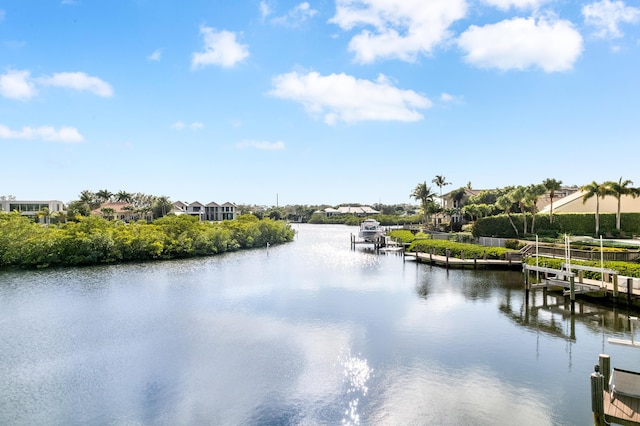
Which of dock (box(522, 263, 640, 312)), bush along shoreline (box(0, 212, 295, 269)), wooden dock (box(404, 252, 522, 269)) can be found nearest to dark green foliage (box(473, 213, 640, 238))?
wooden dock (box(404, 252, 522, 269))

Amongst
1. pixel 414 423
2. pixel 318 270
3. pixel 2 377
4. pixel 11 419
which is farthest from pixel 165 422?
pixel 318 270

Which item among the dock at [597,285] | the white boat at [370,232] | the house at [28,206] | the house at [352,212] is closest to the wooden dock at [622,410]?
the dock at [597,285]

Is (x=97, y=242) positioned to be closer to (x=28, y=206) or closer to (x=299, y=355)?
(x=299, y=355)

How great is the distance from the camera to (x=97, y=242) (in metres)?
52.7

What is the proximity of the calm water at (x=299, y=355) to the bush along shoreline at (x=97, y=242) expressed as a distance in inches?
586

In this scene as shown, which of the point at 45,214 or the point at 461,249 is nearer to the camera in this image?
the point at 461,249

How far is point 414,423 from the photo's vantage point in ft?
44.2

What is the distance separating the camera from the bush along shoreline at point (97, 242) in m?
50.0

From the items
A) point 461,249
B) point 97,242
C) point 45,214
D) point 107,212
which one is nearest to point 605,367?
point 461,249

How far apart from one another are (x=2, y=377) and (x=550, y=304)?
31441mm

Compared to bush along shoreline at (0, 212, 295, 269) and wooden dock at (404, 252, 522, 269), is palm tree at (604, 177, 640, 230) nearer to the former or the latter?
wooden dock at (404, 252, 522, 269)

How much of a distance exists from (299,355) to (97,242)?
42.8 m

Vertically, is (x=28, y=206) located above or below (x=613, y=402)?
above

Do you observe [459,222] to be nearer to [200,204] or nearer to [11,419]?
[11,419]
